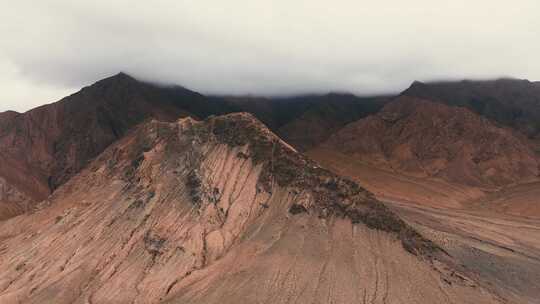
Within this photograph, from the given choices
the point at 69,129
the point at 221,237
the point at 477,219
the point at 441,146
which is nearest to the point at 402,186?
the point at 441,146

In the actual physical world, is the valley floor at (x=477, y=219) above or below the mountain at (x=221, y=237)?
Result: below

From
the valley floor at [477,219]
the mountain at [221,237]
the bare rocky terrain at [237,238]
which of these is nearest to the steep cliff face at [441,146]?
the valley floor at [477,219]

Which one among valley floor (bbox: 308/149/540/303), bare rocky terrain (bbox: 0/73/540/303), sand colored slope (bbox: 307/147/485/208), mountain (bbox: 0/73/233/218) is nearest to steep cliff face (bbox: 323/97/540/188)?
sand colored slope (bbox: 307/147/485/208)

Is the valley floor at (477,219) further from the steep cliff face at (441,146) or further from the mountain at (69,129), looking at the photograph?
the mountain at (69,129)

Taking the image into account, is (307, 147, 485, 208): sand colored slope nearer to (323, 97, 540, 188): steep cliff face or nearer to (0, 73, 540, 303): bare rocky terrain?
(323, 97, 540, 188): steep cliff face

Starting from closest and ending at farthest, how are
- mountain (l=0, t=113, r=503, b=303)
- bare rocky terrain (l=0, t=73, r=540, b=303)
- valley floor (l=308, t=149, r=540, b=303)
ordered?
mountain (l=0, t=113, r=503, b=303), bare rocky terrain (l=0, t=73, r=540, b=303), valley floor (l=308, t=149, r=540, b=303)

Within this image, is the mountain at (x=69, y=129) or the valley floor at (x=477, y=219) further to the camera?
the mountain at (x=69, y=129)
